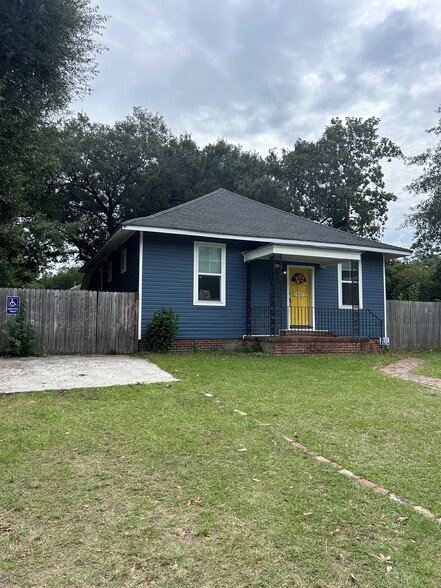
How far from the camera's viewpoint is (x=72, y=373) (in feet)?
25.7

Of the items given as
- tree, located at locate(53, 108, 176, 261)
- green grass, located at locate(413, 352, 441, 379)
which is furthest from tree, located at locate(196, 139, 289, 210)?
green grass, located at locate(413, 352, 441, 379)

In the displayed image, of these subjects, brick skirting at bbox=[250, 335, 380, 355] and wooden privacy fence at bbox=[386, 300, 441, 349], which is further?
wooden privacy fence at bbox=[386, 300, 441, 349]

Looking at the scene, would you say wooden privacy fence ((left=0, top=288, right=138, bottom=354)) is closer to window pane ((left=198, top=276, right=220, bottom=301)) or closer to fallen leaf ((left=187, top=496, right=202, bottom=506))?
window pane ((left=198, top=276, right=220, bottom=301))

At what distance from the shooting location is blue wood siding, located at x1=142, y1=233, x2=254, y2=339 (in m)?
12.0

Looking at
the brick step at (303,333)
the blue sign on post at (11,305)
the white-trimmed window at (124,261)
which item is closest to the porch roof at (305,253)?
the brick step at (303,333)

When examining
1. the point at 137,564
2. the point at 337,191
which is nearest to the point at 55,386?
the point at 137,564

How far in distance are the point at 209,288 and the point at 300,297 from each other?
3158mm

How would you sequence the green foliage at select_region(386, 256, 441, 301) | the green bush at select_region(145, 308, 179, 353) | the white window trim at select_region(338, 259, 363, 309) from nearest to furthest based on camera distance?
1. the green bush at select_region(145, 308, 179, 353)
2. the white window trim at select_region(338, 259, 363, 309)
3. the green foliage at select_region(386, 256, 441, 301)

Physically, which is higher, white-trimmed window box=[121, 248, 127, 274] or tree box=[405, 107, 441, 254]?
tree box=[405, 107, 441, 254]

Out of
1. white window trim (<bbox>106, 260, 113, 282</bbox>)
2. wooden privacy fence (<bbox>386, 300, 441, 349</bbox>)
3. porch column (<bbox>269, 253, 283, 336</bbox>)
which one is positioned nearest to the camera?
porch column (<bbox>269, 253, 283, 336</bbox>)

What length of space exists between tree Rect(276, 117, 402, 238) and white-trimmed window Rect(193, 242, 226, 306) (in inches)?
670

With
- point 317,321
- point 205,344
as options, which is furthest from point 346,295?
point 205,344

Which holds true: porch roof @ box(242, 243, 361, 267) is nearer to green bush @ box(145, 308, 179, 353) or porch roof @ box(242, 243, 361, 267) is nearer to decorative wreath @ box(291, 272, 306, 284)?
decorative wreath @ box(291, 272, 306, 284)

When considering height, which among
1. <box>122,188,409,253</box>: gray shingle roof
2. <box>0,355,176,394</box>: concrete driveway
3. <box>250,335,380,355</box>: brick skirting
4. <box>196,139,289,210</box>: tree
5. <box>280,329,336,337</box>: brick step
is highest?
<box>196,139,289,210</box>: tree
